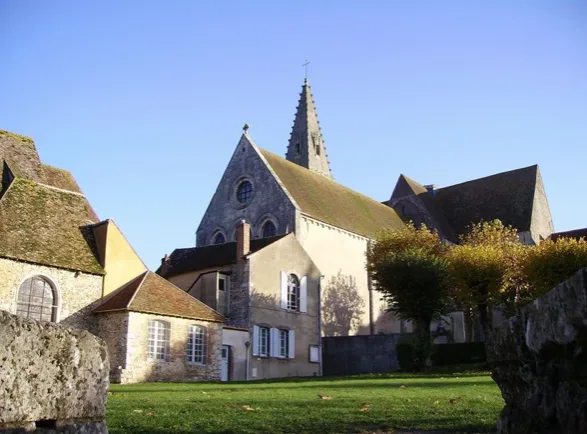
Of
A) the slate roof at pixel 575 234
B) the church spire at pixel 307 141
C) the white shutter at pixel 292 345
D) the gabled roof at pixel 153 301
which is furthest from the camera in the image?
the church spire at pixel 307 141

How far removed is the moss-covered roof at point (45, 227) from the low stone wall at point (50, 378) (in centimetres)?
1946

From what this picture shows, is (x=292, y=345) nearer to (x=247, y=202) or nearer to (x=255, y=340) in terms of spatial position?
(x=255, y=340)

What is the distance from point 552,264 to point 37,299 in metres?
21.6

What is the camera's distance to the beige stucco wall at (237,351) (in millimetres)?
26719

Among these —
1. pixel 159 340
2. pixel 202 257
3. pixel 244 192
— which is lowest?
pixel 159 340

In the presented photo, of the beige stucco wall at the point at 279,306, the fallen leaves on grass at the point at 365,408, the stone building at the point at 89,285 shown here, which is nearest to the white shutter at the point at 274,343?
the beige stucco wall at the point at 279,306

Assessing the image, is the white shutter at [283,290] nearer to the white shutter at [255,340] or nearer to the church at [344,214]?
the white shutter at [255,340]

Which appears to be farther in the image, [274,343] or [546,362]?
[274,343]

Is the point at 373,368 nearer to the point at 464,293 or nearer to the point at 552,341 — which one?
the point at 464,293

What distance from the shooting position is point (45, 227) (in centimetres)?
2311

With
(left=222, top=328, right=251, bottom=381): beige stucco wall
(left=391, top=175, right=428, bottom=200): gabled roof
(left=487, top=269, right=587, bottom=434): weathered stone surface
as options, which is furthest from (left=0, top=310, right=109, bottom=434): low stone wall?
(left=391, top=175, right=428, bottom=200): gabled roof

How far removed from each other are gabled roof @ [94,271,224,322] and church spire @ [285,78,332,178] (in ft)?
98.6

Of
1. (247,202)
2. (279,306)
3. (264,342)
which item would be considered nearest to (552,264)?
(279,306)

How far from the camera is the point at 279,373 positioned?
96.1 ft
